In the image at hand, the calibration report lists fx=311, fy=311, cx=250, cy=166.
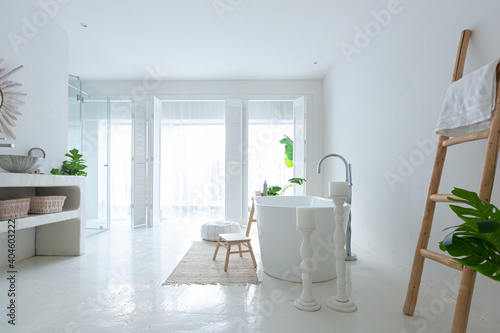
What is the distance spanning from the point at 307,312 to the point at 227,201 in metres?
3.42

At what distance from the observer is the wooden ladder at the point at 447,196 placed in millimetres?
1336

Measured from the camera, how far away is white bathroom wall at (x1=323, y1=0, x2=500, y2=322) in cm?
186

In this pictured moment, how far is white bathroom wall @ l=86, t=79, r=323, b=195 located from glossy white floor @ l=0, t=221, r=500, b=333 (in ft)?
10.2

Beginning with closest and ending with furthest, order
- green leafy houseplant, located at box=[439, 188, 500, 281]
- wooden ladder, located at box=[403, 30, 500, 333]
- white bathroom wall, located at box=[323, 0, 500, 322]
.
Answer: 1. green leafy houseplant, located at box=[439, 188, 500, 281]
2. wooden ladder, located at box=[403, 30, 500, 333]
3. white bathroom wall, located at box=[323, 0, 500, 322]

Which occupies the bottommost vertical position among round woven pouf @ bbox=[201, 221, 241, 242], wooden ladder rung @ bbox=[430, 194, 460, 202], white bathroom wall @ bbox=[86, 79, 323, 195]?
round woven pouf @ bbox=[201, 221, 241, 242]

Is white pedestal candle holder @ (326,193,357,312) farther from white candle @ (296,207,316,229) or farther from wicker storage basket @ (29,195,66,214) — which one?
wicker storage basket @ (29,195,66,214)

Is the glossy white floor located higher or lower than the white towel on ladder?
lower

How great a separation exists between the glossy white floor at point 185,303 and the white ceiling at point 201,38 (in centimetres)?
250

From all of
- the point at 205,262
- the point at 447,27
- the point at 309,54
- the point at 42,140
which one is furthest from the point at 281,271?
the point at 309,54

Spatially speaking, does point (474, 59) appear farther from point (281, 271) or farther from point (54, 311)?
point (54, 311)

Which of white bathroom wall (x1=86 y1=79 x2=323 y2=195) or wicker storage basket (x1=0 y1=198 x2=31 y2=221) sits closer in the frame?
wicker storage basket (x1=0 y1=198 x2=31 y2=221)

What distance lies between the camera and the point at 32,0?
9.76 ft

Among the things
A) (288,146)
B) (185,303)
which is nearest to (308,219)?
(185,303)

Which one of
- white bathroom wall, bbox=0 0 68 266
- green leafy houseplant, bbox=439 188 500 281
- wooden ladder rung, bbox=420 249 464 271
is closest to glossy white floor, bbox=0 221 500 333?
wooden ladder rung, bbox=420 249 464 271
